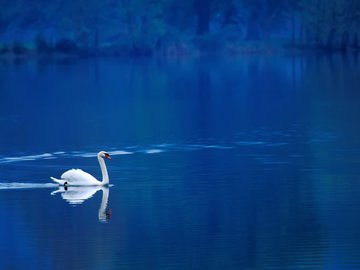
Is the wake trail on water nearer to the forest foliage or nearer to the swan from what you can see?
the swan

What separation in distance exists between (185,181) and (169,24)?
7686 cm

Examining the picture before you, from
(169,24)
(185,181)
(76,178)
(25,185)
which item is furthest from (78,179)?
(169,24)

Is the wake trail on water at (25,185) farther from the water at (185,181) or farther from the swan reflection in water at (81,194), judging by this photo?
the swan reflection in water at (81,194)

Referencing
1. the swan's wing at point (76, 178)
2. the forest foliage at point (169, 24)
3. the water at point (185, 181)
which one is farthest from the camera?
the forest foliage at point (169, 24)

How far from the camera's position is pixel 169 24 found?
97.8 m

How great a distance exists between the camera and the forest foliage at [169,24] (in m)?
84.1

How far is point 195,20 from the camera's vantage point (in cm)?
10125

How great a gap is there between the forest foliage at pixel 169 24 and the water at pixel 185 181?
39.7 metres

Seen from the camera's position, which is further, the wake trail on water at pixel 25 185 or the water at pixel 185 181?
the wake trail on water at pixel 25 185

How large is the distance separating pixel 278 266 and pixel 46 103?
27256 millimetres

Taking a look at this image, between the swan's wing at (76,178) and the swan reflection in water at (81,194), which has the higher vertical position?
the swan's wing at (76,178)

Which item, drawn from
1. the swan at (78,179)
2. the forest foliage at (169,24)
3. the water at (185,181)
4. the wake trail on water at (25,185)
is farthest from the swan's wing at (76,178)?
the forest foliage at (169,24)

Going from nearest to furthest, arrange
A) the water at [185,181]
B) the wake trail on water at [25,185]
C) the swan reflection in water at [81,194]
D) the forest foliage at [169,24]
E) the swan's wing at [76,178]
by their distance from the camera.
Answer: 1. the water at [185,181]
2. the swan reflection in water at [81,194]
3. the swan's wing at [76,178]
4. the wake trail on water at [25,185]
5. the forest foliage at [169,24]

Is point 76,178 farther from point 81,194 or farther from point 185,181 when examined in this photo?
point 185,181
